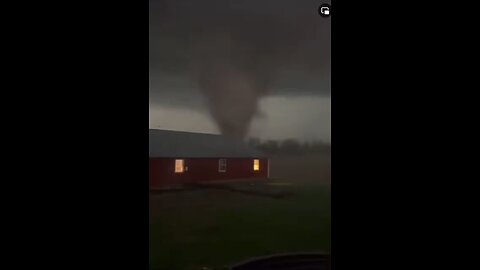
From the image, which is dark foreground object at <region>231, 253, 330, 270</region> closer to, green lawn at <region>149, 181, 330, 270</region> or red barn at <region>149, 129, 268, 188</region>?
green lawn at <region>149, 181, 330, 270</region>

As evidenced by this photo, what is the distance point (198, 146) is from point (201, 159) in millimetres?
62

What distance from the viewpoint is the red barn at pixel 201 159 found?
149cm

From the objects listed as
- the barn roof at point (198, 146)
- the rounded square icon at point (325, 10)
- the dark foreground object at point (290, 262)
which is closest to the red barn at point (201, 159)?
the barn roof at point (198, 146)

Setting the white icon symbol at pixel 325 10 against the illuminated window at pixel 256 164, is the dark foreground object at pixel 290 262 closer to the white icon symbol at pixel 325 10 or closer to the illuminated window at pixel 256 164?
the illuminated window at pixel 256 164

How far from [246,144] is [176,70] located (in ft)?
1.51

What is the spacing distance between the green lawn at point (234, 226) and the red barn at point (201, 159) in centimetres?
10

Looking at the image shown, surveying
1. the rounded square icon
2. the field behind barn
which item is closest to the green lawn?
the field behind barn

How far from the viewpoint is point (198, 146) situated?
1.56 m

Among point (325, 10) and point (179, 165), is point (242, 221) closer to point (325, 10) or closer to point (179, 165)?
point (179, 165)

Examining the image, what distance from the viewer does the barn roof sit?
1.47m

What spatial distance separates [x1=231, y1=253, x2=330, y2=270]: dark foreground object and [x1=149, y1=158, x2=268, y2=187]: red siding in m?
0.40

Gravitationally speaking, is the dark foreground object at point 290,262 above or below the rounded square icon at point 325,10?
below
